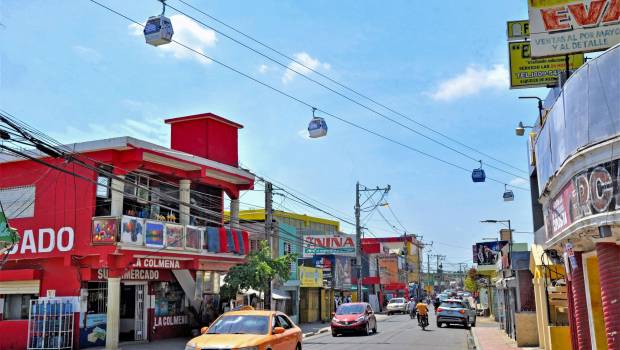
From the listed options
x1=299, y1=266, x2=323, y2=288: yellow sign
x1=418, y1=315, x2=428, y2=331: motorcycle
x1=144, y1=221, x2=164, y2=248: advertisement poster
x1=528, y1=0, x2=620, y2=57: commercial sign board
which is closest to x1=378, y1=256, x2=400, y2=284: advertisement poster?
x1=299, y1=266, x2=323, y2=288: yellow sign

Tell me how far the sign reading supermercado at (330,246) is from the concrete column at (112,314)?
2171 centimetres

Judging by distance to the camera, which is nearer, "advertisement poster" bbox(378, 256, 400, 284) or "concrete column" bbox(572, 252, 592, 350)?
"concrete column" bbox(572, 252, 592, 350)

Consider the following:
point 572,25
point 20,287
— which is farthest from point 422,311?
point 572,25

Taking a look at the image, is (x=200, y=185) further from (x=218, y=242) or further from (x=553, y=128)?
(x=553, y=128)

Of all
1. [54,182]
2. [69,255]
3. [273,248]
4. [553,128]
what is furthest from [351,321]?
[553,128]

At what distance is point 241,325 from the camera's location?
43.3 feet

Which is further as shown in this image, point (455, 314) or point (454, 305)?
point (454, 305)

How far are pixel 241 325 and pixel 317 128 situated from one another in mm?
7340

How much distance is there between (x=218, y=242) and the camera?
2614 centimetres

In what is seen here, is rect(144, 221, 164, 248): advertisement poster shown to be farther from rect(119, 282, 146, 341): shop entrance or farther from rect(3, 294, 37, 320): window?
rect(3, 294, 37, 320): window

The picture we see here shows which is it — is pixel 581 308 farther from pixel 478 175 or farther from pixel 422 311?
pixel 422 311

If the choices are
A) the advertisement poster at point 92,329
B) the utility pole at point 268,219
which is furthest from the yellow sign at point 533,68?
the advertisement poster at point 92,329

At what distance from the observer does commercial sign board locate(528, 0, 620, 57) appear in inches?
472

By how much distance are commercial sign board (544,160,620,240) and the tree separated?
1585cm
